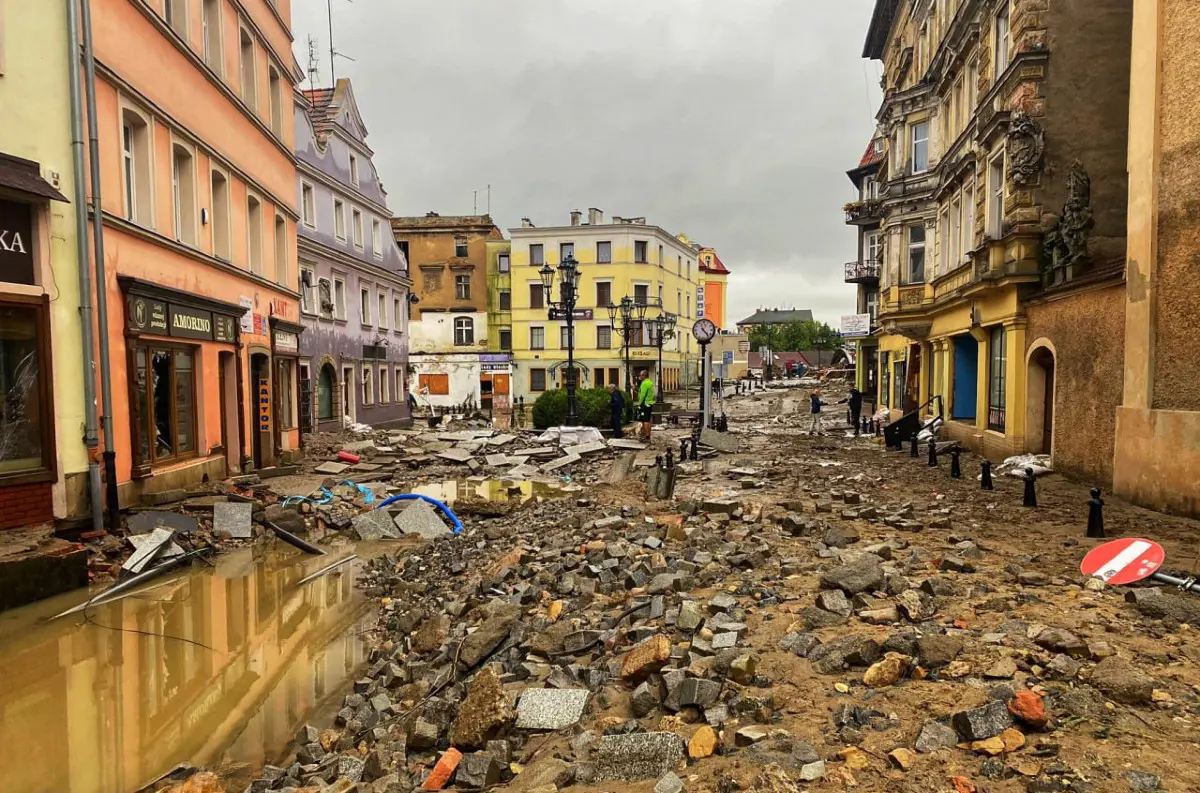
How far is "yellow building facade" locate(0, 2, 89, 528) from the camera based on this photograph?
27.1 feet

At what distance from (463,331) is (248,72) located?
33241 millimetres

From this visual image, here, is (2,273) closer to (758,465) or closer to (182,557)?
(182,557)

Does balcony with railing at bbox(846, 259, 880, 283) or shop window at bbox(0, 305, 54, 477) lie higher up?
balcony with railing at bbox(846, 259, 880, 283)

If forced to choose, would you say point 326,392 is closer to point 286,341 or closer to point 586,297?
point 286,341

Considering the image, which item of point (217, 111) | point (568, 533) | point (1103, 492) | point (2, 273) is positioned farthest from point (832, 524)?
point (217, 111)

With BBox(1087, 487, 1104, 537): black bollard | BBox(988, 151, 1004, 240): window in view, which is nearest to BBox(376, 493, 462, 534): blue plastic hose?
BBox(1087, 487, 1104, 537): black bollard

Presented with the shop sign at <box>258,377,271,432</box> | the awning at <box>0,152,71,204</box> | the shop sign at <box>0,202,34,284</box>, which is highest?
the awning at <box>0,152,71,204</box>

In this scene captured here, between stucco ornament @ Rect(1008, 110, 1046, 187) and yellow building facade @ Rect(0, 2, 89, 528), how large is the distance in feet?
52.8

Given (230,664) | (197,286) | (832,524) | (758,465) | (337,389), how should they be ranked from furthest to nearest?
(337,389) → (758,465) → (197,286) → (832,524) → (230,664)

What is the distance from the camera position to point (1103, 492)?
35.3ft

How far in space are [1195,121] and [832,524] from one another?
22.3 ft

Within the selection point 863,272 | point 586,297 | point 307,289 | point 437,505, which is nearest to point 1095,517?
point 437,505

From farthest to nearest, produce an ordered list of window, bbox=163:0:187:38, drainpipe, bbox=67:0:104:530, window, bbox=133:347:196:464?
window, bbox=163:0:187:38, window, bbox=133:347:196:464, drainpipe, bbox=67:0:104:530

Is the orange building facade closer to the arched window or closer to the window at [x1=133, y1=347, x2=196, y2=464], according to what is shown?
the window at [x1=133, y1=347, x2=196, y2=464]
